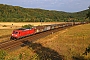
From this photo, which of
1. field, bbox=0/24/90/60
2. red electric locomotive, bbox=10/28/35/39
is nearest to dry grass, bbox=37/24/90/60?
field, bbox=0/24/90/60

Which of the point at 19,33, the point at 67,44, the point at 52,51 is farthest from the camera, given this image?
the point at 19,33

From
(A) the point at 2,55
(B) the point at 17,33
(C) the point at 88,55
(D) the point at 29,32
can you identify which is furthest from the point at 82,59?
(D) the point at 29,32

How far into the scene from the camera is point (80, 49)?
105 feet

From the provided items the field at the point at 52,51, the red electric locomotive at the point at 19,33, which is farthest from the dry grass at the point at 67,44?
the red electric locomotive at the point at 19,33

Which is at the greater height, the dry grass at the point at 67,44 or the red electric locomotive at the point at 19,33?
the red electric locomotive at the point at 19,33

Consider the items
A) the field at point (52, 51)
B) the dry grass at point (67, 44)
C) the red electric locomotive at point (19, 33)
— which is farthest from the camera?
the red electric locomotive at point (19, 33)

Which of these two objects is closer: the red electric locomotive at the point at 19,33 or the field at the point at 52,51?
the field at the point at 52,51

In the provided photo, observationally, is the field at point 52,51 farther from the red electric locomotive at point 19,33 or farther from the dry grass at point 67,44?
the red electric locomotive at point 19,33

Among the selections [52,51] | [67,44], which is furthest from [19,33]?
[52,51]

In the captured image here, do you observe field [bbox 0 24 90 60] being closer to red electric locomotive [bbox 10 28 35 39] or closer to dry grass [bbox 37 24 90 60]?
dry grass [bbox 37 24 90 60]

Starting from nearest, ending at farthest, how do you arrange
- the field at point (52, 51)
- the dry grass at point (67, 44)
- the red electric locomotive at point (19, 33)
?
the field at point (52, 51) → the dry grass at point (67, 44) → the red electric locomotive at point (19, 33)

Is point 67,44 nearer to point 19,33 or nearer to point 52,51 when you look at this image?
point 52,51

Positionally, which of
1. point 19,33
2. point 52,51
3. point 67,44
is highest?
point 19,33

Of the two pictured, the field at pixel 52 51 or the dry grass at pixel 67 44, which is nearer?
the field at pixel 52 51
